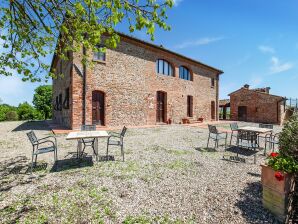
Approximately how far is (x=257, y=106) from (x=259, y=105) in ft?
0.80

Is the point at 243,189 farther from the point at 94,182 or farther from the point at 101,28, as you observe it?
Answer: the point at 101,28

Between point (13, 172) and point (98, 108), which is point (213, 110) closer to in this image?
point (98, 108)

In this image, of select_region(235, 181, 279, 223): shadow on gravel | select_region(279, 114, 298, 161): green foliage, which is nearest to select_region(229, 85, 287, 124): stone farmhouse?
select_region(279, 114, 298, 161): green foliage

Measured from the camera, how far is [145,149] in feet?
20.5

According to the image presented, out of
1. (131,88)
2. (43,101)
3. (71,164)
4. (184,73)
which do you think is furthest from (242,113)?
(43,101)

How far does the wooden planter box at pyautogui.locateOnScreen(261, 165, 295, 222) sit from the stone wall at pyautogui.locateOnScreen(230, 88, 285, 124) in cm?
2088

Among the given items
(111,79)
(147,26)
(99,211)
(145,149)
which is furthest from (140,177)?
(111,79)

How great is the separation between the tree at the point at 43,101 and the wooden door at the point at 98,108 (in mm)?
21632

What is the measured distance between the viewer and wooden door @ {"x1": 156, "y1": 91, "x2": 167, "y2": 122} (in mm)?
14766

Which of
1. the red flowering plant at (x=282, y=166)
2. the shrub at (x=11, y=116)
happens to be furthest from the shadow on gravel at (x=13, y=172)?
the shrub at (x=11, y=116)

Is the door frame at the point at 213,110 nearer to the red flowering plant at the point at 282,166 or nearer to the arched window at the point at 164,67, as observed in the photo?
the arched window at the point at 164,67

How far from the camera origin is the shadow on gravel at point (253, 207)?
8.06ft

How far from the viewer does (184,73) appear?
16.9 m

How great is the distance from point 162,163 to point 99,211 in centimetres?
241
